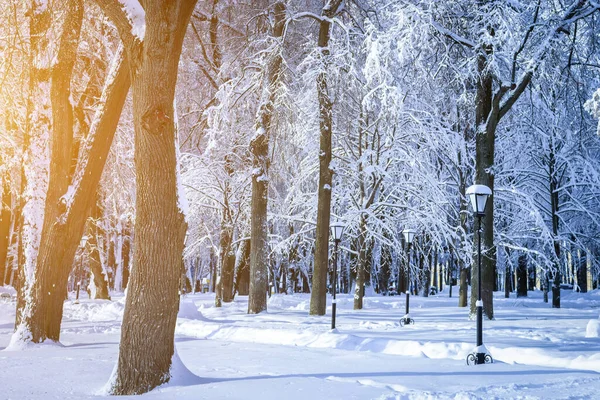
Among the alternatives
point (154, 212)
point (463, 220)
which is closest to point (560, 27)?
point (463, 220)

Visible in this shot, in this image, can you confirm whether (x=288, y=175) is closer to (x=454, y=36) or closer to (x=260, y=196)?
(x=260, y=196)

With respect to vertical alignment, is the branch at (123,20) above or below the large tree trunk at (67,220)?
above

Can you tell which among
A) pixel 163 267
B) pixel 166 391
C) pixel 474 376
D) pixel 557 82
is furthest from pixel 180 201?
pixel 557 82

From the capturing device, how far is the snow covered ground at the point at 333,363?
257 inches

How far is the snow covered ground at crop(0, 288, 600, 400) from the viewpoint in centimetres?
653

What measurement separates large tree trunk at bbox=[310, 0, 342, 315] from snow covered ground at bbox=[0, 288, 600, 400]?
187 cm

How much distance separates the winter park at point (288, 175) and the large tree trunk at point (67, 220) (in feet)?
0.13

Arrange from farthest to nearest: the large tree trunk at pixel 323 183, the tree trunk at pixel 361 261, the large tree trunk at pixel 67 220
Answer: the tree trunk at pixel 361 261
the large tree trunk at pixel 323 183
the large tree trunk at pixel 67 220

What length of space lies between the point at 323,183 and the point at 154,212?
11.8 meters

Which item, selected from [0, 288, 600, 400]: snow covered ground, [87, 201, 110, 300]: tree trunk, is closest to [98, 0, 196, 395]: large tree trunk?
[0, 288, 600, 400]: snow covered ground

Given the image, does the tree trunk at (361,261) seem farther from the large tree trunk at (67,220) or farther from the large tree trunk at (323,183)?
the large tree trunk at (67,220)

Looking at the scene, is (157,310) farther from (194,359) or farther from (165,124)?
(194,359)

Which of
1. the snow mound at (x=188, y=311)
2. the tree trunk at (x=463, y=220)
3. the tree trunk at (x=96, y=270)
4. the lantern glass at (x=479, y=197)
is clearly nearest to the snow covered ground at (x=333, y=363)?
the snow mound at (x=188, y=311)

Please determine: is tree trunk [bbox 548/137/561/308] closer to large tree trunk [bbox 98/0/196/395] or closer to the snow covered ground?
the snow covered ground
